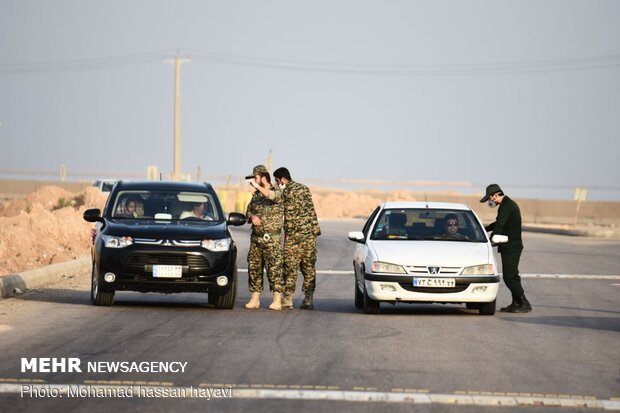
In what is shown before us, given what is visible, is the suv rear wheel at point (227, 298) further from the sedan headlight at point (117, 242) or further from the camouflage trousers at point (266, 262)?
the sedan headlight at point (117, 242)

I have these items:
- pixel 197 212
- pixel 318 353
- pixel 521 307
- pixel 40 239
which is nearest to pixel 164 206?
pixel 197 212

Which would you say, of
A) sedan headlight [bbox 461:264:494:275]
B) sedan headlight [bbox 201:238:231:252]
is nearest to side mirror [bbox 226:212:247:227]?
sedan headlight [bbox 201:238:231:252]

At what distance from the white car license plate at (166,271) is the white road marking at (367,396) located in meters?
7.14

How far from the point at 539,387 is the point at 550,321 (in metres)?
6.46

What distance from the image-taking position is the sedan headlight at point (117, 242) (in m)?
18.3

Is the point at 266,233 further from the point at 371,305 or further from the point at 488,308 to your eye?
the point at 488,308

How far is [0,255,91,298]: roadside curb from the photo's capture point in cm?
2034

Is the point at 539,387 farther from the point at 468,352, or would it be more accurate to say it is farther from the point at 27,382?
the point at 27,382

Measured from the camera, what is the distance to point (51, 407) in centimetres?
1000

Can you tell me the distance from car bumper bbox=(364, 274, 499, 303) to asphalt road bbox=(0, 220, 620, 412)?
28cm

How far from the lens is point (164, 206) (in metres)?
19.7

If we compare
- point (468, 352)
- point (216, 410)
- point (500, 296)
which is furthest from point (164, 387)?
point (500, 296)

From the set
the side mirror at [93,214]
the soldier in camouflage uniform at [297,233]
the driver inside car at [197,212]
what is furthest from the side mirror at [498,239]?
the side mirror at [93,214]

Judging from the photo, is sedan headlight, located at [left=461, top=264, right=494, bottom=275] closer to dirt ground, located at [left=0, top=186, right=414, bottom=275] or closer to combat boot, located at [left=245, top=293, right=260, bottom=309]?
combat boot, located at [left=245, top=293, right=260, bottom=309]
